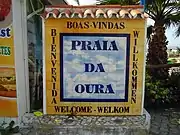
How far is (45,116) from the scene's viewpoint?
16.9 ft

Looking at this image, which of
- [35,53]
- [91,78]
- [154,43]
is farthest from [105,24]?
[154,43]

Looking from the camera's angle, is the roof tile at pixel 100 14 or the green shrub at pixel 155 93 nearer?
the roof tile at pixel 100 14

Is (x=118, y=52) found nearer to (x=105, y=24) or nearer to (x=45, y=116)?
(x=105, y=24)

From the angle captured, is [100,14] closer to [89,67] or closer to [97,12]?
[97,12]

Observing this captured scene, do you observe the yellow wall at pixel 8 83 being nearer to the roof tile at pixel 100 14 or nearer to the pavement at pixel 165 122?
the roof tile at pixel 100 14

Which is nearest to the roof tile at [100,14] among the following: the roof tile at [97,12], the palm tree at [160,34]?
the roof tile at [97,12]

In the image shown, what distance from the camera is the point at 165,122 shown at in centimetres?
604

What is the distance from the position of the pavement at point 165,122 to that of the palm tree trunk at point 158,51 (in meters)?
1.14

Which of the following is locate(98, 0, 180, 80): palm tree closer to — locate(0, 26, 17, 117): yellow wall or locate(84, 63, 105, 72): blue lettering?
locate(84, 63, 105, 72): blue lettering

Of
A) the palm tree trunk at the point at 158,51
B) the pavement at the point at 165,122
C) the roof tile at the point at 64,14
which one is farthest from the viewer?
the palm tree trunk at the point at 158,51

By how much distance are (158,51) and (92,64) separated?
11.1 feet

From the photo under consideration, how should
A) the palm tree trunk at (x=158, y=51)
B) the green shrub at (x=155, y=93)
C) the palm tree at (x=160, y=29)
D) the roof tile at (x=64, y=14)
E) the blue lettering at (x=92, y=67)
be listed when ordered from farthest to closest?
the palm tree trunk at (x=158, y=51), the palm tree at (x=160, y=29), the green shrub at (x=155, y=93), the blue lettering at (x=92, y=67), the roof tile at (x=64, y=14)

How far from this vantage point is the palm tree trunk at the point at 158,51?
7809 mm

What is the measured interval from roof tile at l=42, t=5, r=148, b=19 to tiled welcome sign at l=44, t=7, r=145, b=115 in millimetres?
22
